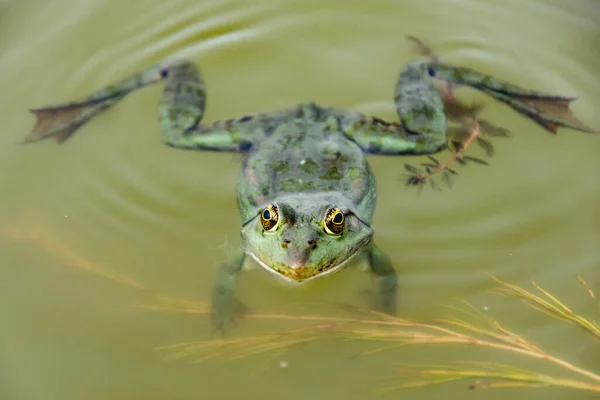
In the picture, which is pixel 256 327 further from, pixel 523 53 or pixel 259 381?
pixel 523 53

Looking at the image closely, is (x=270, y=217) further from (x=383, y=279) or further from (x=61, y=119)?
(x=61, y=119)

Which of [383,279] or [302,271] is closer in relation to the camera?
[302,271]

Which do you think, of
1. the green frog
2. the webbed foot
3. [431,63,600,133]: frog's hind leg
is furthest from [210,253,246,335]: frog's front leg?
[431,63,600,133]: frog's hind leg

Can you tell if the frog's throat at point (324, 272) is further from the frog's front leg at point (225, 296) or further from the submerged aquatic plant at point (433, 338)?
the submerged aquatic plant at point (433, 338)

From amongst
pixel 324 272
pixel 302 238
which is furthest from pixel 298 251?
pixel 324 272

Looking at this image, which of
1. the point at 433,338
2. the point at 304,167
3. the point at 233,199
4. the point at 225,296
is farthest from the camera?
the point at 233,199

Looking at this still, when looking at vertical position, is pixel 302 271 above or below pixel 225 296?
above

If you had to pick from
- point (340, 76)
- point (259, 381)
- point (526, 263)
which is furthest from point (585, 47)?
point (259, 381)
